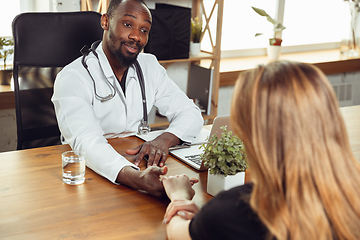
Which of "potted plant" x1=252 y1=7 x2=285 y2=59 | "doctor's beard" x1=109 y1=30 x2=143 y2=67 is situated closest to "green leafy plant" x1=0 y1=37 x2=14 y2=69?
"doctor's beard" x1=109 y1=30 x2=143 y2=67

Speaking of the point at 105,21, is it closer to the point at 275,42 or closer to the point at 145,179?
the point at 145,179

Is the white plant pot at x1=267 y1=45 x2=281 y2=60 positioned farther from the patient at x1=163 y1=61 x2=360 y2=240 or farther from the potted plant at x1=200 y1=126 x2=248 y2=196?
the patient at x1=163 y1=61 x2=360 y2=240

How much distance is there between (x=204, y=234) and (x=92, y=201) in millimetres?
500

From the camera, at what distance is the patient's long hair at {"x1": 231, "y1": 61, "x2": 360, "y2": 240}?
69 cm

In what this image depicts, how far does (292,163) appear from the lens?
0.70 meters

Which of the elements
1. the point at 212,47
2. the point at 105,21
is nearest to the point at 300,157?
the point at 105,21

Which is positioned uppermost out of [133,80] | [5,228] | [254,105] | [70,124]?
[254,105]

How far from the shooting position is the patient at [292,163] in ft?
2.28

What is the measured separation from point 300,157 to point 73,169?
2.69 feet

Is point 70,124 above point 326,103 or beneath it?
beneath

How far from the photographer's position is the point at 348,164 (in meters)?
0.73

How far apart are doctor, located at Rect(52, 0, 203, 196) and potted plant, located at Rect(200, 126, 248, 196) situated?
11.7 inches

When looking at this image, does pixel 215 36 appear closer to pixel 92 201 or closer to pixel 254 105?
pixel 92 201

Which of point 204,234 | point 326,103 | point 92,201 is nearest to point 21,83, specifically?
point 92,201
